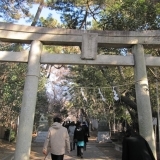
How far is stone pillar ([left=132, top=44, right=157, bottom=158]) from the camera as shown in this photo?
6.96m

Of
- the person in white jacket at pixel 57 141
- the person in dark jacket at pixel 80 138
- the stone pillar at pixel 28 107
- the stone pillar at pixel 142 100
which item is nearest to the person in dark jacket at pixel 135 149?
the person in white jacket at pixel 57 141

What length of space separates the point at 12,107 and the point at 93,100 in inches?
341

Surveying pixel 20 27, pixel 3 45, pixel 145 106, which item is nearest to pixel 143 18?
pixel 145 106

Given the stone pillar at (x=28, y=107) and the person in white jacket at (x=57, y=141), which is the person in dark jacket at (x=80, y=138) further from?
the person in white jacket at (x=57, y=141)

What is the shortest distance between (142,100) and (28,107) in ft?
11.2

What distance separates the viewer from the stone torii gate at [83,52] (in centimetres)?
A: 722

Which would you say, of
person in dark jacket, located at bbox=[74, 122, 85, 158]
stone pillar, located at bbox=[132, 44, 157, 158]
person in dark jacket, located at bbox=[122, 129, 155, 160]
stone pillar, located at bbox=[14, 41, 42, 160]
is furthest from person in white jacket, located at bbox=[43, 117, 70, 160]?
person in dark jacket, located at bbox=[74, 122, 85, 158]

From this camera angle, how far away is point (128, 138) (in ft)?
14.6

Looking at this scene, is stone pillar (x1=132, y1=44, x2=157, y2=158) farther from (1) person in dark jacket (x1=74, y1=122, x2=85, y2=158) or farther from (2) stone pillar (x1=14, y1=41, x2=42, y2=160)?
(1) person in dark jacket (x1=74, y1=122, x2=85, y2=158)

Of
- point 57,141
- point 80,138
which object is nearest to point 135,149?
point 57,141

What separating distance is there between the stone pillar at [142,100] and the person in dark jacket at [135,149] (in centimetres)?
268

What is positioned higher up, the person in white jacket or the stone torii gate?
the stone torii gate

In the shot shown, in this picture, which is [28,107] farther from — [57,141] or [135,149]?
[135,149]

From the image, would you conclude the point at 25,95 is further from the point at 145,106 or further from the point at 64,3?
the point at 64,3
